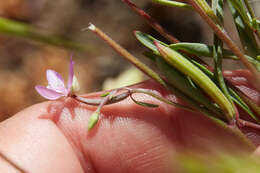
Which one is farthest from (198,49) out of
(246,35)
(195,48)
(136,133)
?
(136,133)

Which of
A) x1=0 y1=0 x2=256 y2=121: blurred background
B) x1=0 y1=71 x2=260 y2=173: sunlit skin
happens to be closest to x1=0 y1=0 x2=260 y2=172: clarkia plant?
x1=0 y1=71 x2=260 y2=173: sunlit skin

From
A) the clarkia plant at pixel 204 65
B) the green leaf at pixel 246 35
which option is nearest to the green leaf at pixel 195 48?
the clarkia plant at pixel 204 65

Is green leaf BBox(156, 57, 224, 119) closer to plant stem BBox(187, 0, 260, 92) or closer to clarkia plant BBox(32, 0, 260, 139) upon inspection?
clarkia plant BBox(32, 0, 260, 139)

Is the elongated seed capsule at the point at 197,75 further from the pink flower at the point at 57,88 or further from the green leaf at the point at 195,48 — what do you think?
the pink flower at the point at 57,88

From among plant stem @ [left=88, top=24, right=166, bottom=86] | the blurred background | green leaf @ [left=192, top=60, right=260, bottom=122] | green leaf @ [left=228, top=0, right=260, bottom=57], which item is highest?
the blurred background

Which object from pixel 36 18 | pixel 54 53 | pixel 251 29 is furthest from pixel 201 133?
pixel 36 18

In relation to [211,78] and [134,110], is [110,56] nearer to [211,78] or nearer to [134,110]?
[134,110]

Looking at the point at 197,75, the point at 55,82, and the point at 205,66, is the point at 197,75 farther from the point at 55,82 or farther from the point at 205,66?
the point at 55,82
